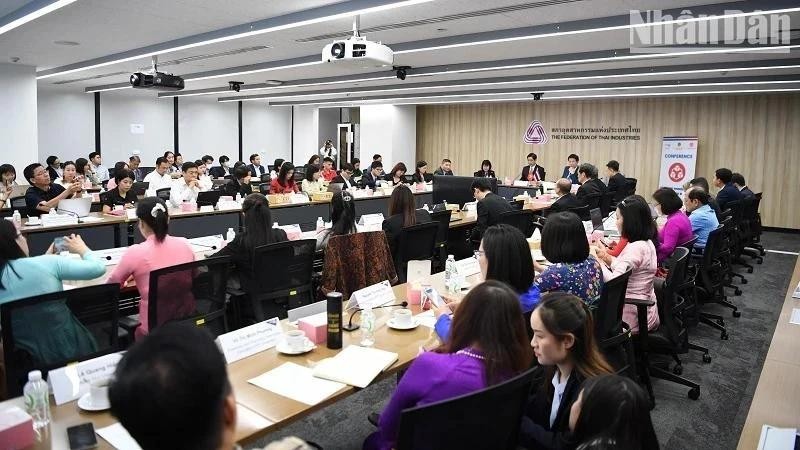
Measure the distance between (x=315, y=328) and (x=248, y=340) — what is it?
294 millimetres

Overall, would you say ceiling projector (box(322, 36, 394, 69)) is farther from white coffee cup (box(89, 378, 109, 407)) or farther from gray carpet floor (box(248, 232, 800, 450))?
white coffee cup (box(89, 378, 109, 407))

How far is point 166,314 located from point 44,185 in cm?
498

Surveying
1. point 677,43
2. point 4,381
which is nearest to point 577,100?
point 677,43

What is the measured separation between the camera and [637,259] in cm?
374

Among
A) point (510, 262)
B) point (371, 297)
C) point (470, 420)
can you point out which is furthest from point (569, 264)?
point (470, 420)

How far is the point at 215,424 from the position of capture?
40.7 inches

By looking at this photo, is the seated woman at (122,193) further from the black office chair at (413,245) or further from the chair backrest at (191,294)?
the chair backrest at (191,294)

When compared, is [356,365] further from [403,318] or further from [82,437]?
[82,437]

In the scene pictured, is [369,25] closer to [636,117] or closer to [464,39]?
[464,39]

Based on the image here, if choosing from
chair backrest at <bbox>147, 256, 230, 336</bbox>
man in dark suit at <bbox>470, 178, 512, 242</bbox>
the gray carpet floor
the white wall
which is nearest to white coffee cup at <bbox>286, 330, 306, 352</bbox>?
the gray carpet floor

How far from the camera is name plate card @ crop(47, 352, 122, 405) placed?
1.96m

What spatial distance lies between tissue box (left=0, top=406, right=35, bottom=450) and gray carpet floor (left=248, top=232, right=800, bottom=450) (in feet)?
2.94

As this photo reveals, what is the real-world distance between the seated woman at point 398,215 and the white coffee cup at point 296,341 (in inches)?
95.9

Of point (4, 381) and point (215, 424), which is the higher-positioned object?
point (215, 424)
